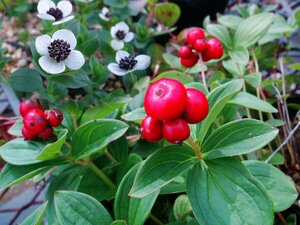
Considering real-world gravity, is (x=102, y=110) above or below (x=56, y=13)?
below

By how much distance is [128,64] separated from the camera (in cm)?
85

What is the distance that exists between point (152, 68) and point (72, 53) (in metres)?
0.63

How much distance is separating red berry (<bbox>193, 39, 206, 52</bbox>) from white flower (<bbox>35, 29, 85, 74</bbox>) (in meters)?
0.24

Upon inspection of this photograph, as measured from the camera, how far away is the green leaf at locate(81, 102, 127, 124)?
0.78 metres

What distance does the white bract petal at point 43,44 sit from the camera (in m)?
0.68

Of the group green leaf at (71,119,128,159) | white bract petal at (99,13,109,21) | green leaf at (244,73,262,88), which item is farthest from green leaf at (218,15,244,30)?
green leaf at (71,119,128,159)

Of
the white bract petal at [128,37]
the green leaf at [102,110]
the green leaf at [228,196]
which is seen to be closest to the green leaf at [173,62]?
the white bract petal at [128,37]

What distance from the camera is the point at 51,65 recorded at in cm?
69

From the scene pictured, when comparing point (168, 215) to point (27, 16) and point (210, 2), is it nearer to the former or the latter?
point (210, 2)

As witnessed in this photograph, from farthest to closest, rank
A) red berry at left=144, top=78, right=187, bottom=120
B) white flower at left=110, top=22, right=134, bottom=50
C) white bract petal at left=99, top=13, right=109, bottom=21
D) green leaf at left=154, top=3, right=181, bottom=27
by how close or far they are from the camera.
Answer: green leaf at left=154, top=3, right=181, bottom=27 < white bract petal at left=99, top=13, right=109, bottom=21 < white flower at left=110, top=22, right=134, bottom=50 < red berry at left=144, top=78, right=187, bottom=120

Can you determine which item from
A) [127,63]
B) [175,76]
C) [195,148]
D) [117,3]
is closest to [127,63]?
[127,63]

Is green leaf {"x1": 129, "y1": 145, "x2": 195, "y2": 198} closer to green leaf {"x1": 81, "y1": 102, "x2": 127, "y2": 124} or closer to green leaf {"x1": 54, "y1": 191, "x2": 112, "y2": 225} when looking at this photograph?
green leaf {"x1": 54, "y1": 191, "x2": 112, "y2": 225}

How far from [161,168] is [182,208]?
228mm

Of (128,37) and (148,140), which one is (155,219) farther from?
(128,37)
